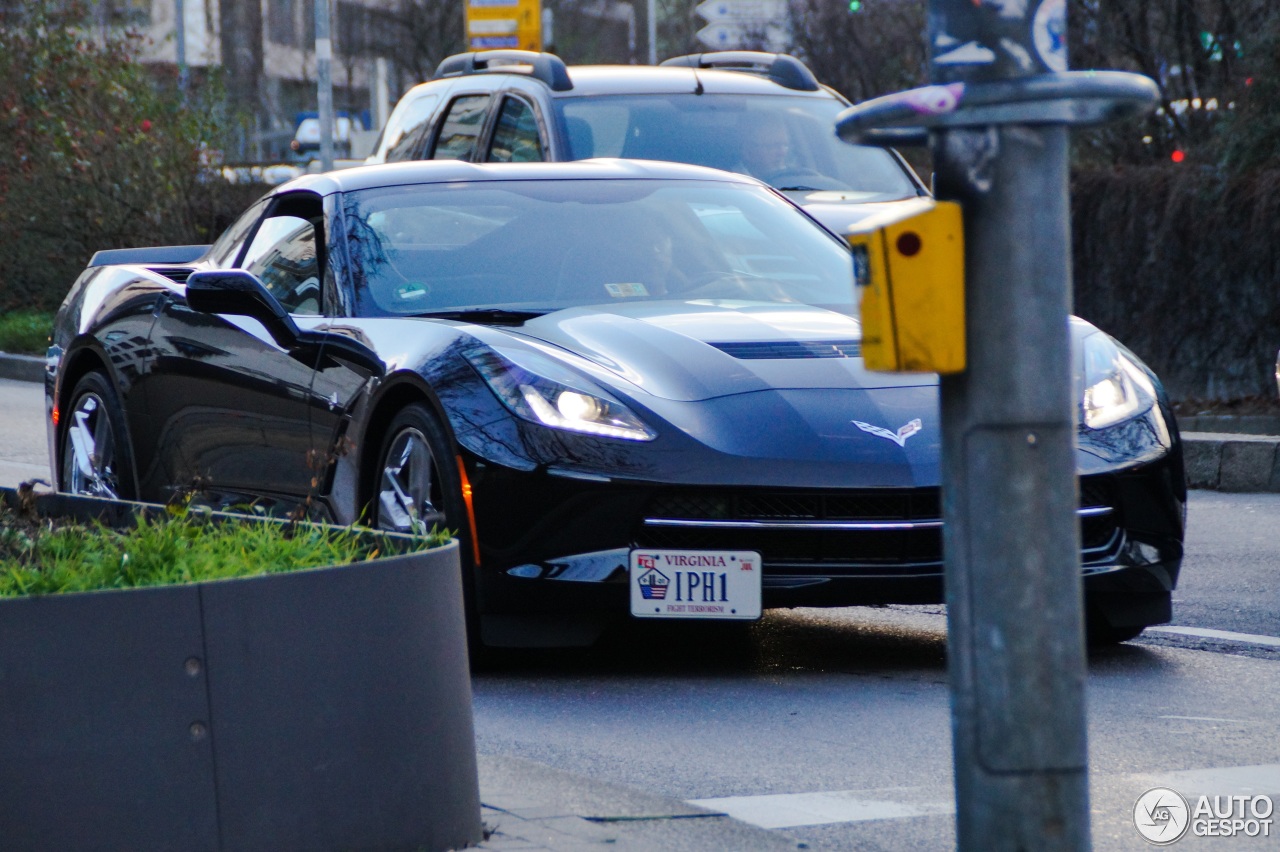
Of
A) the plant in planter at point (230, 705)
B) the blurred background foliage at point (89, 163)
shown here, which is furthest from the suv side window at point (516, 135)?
the blurred background foliage at point (89, 163)

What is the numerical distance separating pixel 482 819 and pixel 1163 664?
2618 millimetres

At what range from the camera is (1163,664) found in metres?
5.79

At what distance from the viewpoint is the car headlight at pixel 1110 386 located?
575 cm

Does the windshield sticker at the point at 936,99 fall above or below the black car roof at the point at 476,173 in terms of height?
below

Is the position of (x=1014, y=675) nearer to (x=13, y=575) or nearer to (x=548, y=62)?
(x=13, y=575)

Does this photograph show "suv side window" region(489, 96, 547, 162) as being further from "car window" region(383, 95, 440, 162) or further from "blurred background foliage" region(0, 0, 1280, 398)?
"blurred background foliage" region(0, 0, 1280, 398)

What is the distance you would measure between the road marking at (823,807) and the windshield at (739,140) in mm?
6991

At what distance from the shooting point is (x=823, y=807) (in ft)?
13.7

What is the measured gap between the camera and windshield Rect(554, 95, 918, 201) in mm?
11141

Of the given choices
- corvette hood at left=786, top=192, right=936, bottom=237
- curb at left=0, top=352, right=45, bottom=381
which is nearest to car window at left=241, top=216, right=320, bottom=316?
corvette hood at left=786, top=192, right=936, bottom=237

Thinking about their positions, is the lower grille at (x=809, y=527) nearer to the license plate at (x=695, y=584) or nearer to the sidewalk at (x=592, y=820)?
the license plate at (x=695, y=584)

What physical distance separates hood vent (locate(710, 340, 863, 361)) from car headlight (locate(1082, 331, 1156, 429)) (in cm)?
65

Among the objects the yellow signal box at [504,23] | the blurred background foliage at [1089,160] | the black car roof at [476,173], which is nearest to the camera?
the black car roof at [476,173]

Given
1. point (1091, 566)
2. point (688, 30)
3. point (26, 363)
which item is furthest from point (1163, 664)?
point (688, 30)
